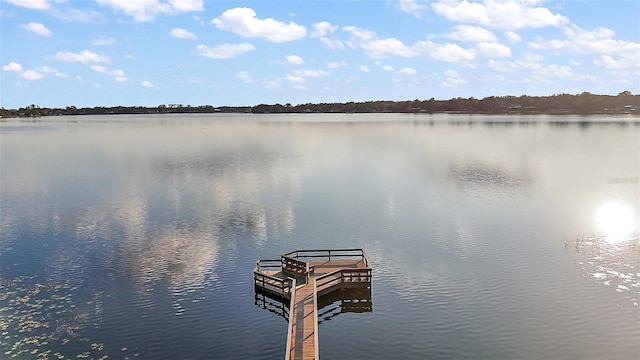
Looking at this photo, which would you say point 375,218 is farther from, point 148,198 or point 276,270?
point 148,198

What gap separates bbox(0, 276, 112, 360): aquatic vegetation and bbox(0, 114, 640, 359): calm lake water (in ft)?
0.37

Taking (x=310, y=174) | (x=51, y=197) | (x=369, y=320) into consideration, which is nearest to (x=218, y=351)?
(x=369, y=320)

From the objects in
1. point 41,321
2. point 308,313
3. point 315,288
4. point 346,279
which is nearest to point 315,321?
point 308,313

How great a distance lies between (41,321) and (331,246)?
21.4 metres

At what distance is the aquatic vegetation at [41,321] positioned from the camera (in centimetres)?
2511

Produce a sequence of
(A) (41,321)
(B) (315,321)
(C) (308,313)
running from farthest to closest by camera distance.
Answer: (A) (41,321), (C) (308,313), (B) (315,321)

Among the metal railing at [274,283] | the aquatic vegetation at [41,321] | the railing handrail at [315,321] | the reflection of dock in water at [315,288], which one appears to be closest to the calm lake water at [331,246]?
the aquatic vegetation at [41,321]

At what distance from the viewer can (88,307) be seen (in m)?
30.1

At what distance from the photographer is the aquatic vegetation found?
2511 cm

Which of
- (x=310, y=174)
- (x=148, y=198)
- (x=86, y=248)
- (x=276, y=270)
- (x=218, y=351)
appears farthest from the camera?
(x=310, y=174)

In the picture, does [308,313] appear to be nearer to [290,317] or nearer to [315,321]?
[315,321]

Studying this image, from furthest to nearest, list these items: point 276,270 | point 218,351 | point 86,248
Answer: point 86,248 < point 276,270 < point 218,351

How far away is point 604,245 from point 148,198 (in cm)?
4799

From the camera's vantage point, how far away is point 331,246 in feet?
138
